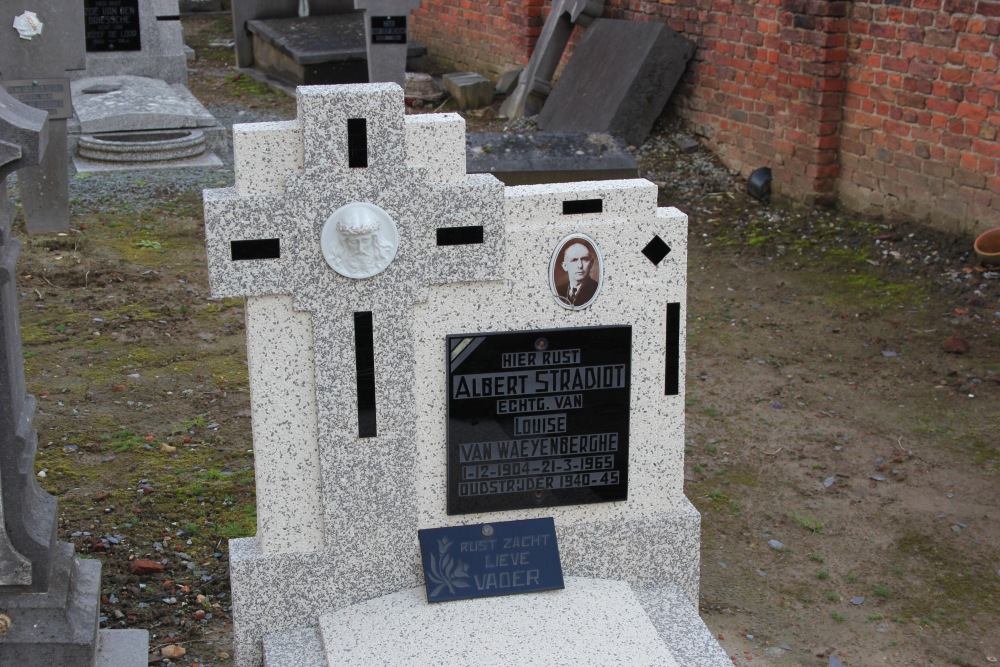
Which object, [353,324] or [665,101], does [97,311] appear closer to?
[353,324]

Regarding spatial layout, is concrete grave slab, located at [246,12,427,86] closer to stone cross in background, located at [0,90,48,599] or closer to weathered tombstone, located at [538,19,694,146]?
weathered tombstone, located at [538,19,694,146]

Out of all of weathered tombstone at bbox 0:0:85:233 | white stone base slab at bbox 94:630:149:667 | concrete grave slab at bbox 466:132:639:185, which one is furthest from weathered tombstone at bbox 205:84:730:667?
weathered tombstone at bbox 0:0:85:233

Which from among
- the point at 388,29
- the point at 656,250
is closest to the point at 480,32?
the point at 388,29

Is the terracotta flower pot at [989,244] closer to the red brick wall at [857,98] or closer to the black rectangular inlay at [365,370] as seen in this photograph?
the red brick wall at [857,98]

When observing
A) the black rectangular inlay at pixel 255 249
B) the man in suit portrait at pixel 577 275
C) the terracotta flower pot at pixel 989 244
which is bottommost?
the terracotta flower pot at pixel 989 244

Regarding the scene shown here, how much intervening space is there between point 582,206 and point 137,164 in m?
7.24

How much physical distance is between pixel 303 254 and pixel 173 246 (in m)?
5.19

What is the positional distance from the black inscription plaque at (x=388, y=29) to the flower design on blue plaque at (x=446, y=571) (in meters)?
7.95

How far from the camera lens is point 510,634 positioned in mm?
3438

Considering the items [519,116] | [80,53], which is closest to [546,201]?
[80,53]

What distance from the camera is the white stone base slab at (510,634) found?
132 inches

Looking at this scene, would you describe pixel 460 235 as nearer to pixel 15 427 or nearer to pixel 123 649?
pixel 15 427

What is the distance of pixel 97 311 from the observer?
277 inches

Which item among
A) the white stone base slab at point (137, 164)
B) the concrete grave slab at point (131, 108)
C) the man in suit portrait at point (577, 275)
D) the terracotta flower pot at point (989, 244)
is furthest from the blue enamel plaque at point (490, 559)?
the concrete grave slab at point (131, 108)
